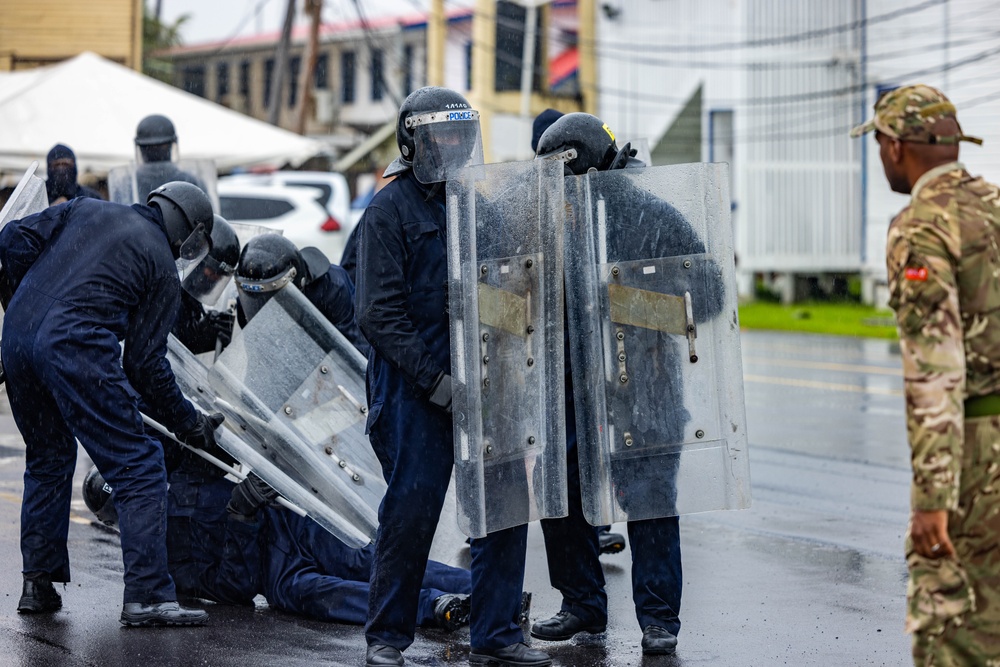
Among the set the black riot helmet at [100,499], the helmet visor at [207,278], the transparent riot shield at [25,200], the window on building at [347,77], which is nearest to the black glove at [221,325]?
the helmet visor at [207,278]

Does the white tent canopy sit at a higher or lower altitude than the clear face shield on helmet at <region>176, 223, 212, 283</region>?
higher

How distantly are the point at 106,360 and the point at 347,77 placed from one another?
172ft

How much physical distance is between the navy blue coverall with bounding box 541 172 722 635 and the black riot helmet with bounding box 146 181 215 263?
5.78 ft

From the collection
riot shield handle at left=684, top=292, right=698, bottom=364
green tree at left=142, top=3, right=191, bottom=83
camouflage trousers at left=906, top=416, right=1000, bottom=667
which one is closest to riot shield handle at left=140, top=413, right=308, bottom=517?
riot shield handle at left=684, top=292, right=698, bottom=364

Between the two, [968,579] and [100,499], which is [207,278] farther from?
[968,579]

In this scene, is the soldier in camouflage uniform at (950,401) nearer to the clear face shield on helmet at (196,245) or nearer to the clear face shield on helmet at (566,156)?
the clear face shield on helmet at (566,156)

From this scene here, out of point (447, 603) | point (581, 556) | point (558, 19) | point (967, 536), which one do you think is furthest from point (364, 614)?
point (558, 19)

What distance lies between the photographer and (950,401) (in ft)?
11.8

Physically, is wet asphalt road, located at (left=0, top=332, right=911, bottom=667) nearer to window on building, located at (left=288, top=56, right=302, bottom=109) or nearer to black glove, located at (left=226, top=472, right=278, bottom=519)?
black glove, located at (left=226, top=472, right=278, bottom=519)

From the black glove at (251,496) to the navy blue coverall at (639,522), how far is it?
1.15 meters

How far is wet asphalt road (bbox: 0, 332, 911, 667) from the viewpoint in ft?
17.4

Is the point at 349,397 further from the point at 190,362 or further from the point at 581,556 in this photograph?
the point at 581,556

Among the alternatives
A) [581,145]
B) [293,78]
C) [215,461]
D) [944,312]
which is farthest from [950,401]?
[293,78]

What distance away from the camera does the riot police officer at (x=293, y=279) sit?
6.59 m
